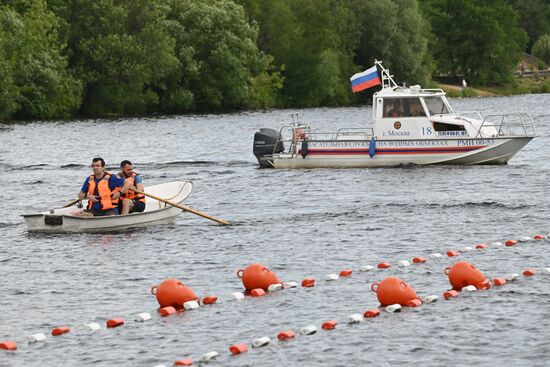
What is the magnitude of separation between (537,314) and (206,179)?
24979mm

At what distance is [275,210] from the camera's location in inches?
1348

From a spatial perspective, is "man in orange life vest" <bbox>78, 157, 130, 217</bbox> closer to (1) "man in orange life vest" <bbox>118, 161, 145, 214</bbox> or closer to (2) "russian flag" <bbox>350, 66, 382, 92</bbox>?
(1) "man in orange life vest" <bbox>118, 161, 145, 214</bbox>

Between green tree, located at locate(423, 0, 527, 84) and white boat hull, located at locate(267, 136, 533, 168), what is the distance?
94806mm

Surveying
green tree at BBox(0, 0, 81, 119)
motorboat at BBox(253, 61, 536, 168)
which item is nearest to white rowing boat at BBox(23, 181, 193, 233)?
motorboat at BBox(253, 61, 536, 168)

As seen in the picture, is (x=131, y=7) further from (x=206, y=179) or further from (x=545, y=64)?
(x=545, y=64)

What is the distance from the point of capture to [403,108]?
41.6m

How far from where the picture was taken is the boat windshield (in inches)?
1641

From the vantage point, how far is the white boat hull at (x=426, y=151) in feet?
136

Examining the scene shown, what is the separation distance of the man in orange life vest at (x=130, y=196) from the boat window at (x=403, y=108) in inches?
548

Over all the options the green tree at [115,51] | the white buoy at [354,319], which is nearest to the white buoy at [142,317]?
the white buoy at [354,319]

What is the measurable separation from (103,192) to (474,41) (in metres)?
115

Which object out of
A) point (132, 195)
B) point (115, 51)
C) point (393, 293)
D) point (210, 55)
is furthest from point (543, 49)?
point (393, 293)

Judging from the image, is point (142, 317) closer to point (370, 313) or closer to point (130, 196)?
point (370, 313)

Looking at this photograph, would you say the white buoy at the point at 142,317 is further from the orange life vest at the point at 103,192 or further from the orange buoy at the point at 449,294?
the orange life vest at the point at 103,192
